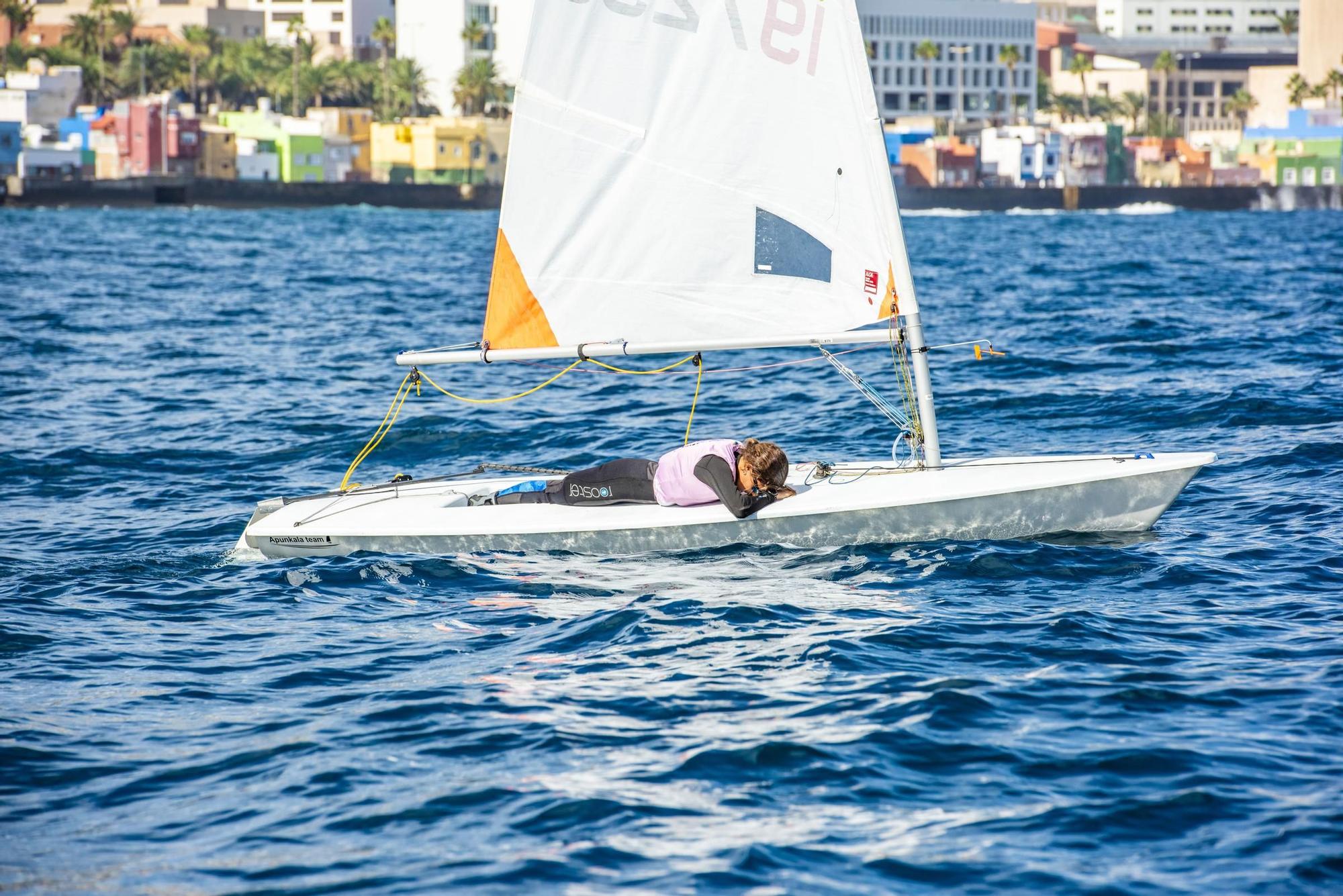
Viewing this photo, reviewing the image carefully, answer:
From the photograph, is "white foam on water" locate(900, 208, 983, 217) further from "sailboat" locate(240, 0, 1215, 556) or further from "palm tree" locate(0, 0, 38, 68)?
"sailboat" locate(240, 0, 1215, 556)

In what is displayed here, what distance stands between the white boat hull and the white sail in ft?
4.68

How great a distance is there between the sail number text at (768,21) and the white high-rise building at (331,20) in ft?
566

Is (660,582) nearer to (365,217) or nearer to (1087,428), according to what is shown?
(1087,428)

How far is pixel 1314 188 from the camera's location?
14162cm

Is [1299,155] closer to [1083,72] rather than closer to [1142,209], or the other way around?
[1142,209]

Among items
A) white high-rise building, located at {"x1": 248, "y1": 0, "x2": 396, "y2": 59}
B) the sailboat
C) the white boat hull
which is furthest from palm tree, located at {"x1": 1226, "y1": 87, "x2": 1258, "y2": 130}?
the sailboat

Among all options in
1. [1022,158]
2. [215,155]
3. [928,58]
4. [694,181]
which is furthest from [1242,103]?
[694,181]

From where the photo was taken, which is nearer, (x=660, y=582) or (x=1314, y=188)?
(x=660, y=582)

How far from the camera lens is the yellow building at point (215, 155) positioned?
119m

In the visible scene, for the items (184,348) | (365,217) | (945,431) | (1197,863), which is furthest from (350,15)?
(1197,863)

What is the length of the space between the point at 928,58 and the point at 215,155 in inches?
3521

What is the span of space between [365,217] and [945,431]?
87.6 metres

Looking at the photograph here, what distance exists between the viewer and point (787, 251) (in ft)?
40.9

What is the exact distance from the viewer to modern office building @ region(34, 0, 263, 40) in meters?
166
